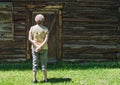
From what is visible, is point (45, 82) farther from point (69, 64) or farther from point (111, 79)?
point (69, 64)

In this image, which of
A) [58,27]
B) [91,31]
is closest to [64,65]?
[58,27]

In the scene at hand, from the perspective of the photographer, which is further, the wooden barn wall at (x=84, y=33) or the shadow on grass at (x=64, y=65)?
the wooden barn wall at (x=84, y=33)

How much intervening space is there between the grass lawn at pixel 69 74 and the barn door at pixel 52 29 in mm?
640

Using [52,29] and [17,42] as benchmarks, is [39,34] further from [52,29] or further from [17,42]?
[52,29]

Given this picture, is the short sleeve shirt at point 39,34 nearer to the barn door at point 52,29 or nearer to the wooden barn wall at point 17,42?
the wooden barn wall at point 17,42

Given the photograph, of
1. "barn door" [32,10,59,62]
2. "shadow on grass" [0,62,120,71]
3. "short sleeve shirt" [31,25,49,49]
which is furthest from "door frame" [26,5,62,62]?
"short sleeve shirt" [31,25,49,49]

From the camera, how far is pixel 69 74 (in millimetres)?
12812

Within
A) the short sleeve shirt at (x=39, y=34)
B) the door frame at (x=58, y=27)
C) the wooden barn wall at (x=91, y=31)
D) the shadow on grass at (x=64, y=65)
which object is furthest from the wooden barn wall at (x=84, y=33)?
the short sleeve shirt at (x=39, y=34)

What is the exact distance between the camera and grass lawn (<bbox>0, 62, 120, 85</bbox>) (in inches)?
446

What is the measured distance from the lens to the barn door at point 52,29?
1562 cm

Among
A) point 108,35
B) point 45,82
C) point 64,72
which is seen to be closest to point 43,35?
point 45,82

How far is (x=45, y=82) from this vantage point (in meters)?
11.0

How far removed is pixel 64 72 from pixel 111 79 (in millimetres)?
1940

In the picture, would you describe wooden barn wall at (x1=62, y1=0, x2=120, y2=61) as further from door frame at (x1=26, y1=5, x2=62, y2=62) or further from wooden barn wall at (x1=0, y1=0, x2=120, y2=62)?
door frame at (x1=26, y1=5, x2=62, y2=62)
